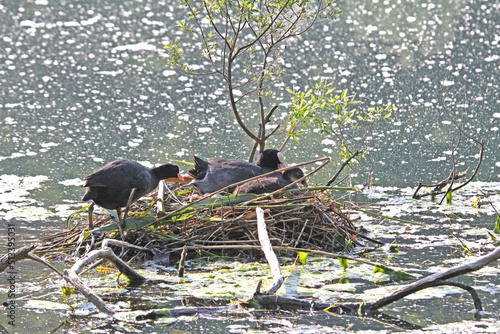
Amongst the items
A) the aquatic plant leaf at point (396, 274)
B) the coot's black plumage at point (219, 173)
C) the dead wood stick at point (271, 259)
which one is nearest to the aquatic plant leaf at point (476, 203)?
the coot's black plumage at point (219, 173)

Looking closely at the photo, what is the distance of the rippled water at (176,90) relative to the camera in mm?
7992

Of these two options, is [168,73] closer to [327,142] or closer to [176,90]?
[176,90]

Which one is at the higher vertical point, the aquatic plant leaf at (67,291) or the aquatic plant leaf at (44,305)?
the aquatic plant leaf at (67,291)

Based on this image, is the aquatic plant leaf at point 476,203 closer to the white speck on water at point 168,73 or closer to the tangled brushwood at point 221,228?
the tangled brushwood at point 221,228

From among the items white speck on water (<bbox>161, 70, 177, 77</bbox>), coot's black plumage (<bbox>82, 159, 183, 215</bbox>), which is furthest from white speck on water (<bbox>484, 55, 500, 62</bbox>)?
coot's black plumage (<bbox>82, 159, 183, 215</bbox>)

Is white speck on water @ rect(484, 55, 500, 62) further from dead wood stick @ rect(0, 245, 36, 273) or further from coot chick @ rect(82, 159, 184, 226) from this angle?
dead wood stick @ rect(0, 245, 36, 273)

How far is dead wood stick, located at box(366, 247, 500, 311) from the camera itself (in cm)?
333

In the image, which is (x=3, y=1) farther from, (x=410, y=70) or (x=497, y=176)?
(x=497, y=176)

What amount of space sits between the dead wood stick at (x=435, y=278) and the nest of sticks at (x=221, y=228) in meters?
1.29

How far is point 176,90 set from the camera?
11.5 m

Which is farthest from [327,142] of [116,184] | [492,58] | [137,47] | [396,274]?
[137,47]

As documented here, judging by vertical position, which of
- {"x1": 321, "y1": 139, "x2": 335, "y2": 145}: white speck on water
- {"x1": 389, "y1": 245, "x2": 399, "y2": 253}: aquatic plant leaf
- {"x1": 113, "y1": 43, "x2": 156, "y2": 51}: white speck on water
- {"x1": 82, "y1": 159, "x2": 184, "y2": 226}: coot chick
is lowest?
{"x1": 389, "y1": 245, "x2": 399, "y2": 253}: aquatic plant leaf

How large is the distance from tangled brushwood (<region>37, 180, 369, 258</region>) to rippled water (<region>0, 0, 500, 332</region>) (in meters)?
0.94

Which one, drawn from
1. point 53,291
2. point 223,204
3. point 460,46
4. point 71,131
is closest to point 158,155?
point 71,131
